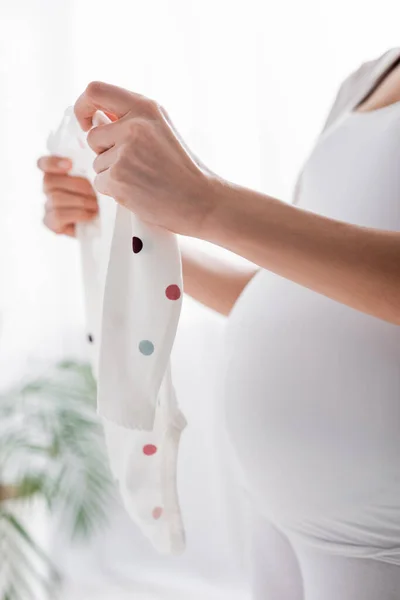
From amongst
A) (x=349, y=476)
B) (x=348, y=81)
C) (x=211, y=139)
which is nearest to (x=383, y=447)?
(x=349, y=476)

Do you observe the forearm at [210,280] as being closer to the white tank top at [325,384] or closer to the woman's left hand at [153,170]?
the white tank top at [325,384]

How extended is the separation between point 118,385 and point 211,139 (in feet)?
3.22

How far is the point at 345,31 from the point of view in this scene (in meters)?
1.47

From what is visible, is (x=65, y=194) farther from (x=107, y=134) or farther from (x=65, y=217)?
(x=107, y=134)

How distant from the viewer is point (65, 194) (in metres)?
0.89

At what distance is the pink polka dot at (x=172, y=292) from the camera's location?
2.20 ft

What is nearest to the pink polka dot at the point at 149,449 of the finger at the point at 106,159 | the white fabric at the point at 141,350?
the white fabric at the point at 141,350

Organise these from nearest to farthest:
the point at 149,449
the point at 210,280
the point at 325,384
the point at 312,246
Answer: the point at 312,246 → the point at 325,384 → the point at 149,449 → the point at 210,280

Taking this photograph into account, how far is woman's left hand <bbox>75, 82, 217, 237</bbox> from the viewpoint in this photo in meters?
0.59

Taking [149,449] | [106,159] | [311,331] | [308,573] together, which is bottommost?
[308,573]

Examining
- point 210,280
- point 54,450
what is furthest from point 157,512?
point 54,450

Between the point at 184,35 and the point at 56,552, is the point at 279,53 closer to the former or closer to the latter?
the point at 184,35

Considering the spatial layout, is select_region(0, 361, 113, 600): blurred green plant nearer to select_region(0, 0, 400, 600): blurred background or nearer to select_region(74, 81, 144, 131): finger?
select_region(0, 0, 400, 600): blurred background

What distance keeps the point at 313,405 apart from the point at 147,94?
107 centimetres
